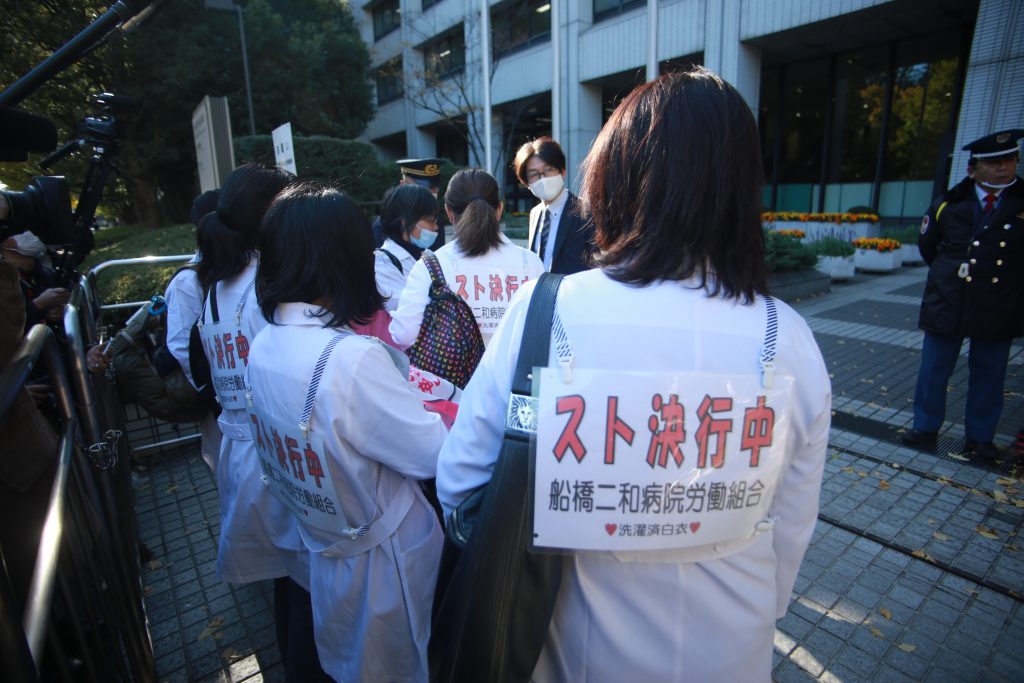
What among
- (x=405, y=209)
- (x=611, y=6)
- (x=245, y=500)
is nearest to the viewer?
(x=245, y=500)

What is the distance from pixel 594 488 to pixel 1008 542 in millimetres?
3308

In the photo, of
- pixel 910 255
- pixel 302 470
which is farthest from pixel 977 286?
pixel 910 255

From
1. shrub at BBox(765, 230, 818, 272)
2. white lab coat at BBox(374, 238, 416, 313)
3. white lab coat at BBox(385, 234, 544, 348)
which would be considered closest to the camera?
white lab coat at BBox(385, 234, 544, 348)

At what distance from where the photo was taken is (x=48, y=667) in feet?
4.49

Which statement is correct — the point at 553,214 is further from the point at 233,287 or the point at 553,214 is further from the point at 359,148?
the point at 359,148

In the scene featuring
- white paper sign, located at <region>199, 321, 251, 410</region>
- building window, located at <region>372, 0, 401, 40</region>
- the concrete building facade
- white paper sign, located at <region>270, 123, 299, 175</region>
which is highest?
building window, located at <region>372, 0, 401, 40</region>

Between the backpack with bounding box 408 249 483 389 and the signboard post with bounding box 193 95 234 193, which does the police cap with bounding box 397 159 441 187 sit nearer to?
the signboard post with bounding box 193 95 234 193

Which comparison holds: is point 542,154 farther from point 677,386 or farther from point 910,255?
point 910,255

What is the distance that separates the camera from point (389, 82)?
2636cm

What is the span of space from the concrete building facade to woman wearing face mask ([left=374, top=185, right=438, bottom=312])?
6018mm

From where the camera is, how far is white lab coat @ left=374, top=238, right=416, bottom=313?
3.22 meters

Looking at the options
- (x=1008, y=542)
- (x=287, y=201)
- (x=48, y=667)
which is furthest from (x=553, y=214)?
(x=48, y=667)

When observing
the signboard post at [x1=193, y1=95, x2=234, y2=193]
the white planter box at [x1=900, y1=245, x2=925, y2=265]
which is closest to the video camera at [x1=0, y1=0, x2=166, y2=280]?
the signboard post at [x1=193, y1=95, x2=234, y2=193]

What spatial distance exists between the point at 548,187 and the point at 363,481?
295cm
